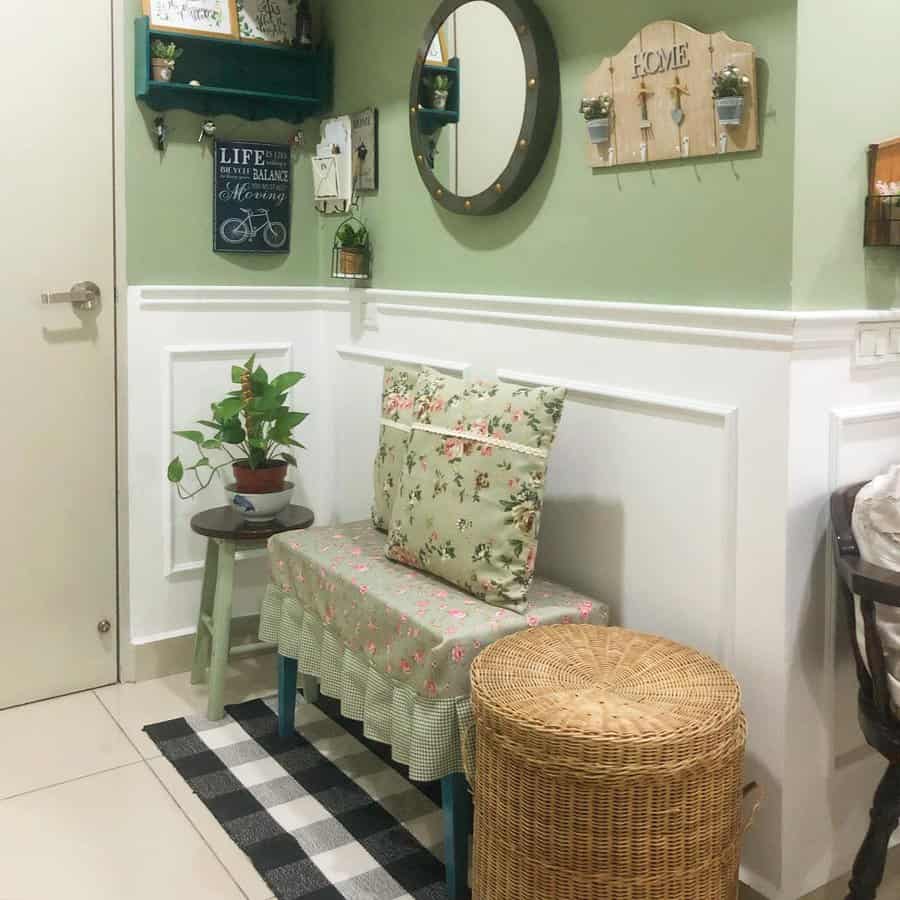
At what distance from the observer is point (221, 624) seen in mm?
2699

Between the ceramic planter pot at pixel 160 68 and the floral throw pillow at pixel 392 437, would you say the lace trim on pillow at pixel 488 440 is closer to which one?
the floral throw pillow at pixel 392 437

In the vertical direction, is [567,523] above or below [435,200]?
below

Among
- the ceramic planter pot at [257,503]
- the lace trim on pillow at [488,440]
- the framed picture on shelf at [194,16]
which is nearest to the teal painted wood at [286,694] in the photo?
the ceramic planter pot at [257,503]

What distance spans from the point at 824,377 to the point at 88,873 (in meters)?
1.73

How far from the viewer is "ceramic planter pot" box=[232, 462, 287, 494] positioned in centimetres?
275

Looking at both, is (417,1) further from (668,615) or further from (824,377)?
(668,615)

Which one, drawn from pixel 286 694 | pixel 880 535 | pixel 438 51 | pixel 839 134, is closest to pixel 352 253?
pixel 438 51

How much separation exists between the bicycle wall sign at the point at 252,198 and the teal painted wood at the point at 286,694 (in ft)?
4.02

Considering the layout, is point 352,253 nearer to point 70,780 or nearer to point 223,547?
point 223,547

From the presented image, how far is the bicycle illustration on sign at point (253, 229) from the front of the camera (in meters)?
2.99

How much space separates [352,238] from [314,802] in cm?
152

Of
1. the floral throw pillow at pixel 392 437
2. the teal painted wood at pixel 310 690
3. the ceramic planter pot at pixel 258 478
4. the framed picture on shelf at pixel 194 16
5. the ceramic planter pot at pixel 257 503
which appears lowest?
the teal painted wood at pixel 310 690

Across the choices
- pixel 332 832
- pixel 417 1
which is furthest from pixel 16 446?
pixel 417 1

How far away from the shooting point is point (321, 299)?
317 cm
